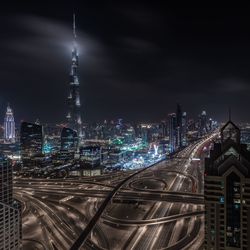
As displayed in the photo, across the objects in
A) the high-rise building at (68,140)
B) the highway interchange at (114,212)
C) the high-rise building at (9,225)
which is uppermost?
the high-rise building at (68,140)

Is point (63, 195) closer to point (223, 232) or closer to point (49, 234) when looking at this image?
point (49, 234)

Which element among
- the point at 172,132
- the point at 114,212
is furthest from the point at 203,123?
the point at 114,212

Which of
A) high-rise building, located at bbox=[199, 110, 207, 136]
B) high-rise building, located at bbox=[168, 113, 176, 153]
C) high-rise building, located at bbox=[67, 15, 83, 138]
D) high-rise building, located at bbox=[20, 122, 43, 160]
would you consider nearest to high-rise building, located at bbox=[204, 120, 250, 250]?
high-rise building, located at bbox=[20, 122, 43, 160]

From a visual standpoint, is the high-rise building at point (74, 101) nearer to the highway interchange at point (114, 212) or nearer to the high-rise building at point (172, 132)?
the high-rise building at point (172, 132)

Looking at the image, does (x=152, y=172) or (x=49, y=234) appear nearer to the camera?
(x=49, y=234)

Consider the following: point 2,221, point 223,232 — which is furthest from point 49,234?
point 223,232

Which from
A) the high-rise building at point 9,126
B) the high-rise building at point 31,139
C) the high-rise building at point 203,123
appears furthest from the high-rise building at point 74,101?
the high-rise building at point 203,123
